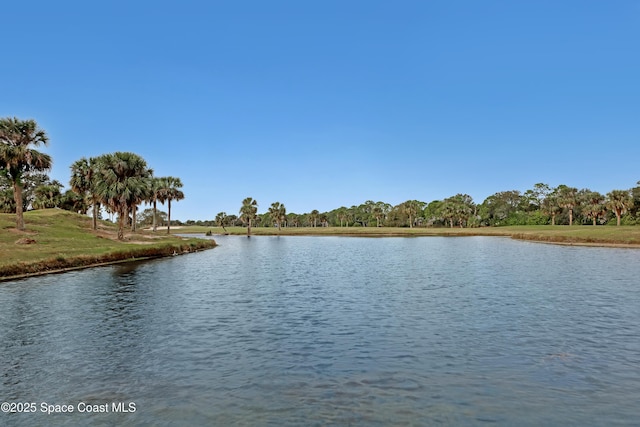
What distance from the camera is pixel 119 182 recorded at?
7031 cm

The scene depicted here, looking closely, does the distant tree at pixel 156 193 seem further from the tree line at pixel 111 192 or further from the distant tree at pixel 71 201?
the distant tree at pixel 71 201

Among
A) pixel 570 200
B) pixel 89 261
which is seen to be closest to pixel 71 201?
pixel 89 261

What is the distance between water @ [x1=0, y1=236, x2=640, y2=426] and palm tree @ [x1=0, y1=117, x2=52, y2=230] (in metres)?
35.6

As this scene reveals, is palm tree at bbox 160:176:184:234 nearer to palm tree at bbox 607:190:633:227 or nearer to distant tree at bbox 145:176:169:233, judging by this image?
distant tree at bbox 145:176:169:233

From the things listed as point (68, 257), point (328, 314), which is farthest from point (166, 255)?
point (328, 314)

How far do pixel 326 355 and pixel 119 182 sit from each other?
66846 mm

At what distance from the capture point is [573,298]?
25.8 meters

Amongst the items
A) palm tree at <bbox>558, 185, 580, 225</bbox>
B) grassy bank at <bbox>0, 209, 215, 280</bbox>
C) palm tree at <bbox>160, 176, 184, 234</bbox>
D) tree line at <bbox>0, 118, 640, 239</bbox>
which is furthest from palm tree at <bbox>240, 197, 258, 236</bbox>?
palm tree at <bbox>558, 185, 580, 225</bbox>

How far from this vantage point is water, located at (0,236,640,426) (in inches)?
409

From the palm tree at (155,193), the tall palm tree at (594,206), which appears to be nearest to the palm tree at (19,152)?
the palm tree at (155,193)

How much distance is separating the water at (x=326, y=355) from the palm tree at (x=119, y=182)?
43.8m

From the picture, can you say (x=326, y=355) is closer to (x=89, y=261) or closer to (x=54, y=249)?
(x=89, y=261)

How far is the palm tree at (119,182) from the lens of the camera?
227 feet

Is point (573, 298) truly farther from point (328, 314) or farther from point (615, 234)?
point (615, 234)
